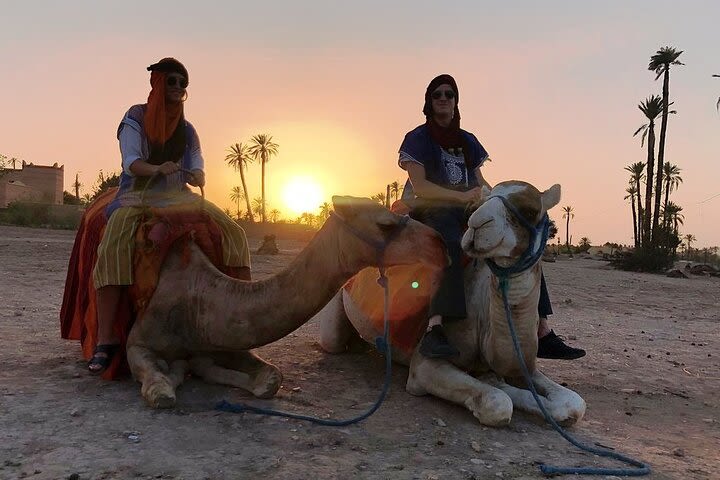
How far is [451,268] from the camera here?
13.1 ft

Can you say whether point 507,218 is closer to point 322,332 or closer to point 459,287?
point 459,287

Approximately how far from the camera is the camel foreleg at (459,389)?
343 centimetres

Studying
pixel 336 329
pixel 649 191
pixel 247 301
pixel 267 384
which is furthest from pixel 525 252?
pixel 649 191

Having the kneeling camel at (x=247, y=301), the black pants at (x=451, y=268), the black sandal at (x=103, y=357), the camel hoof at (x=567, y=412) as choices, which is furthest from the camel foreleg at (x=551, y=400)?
the black sandal at (x=103, y=357)

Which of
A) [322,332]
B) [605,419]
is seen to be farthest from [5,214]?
[605,419]

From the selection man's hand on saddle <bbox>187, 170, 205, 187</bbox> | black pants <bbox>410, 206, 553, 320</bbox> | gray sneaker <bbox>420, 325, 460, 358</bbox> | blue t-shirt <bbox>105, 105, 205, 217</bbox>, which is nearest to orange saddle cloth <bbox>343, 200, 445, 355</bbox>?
black pants <bbox>410, 206, 553, 320</bbox>

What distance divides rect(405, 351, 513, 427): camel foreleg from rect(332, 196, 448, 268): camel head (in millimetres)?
810

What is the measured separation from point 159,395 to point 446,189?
7.75 ft

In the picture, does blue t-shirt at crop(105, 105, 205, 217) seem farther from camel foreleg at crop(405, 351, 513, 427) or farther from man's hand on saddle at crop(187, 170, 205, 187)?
camel foreleg at crop(405, 351, 513, 427)

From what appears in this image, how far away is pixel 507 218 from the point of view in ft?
10.3

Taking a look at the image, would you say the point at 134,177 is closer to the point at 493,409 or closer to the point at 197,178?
the point at 197,178

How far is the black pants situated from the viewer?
391 centimetres

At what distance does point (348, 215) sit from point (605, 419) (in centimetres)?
219

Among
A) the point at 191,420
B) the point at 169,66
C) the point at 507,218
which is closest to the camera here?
the point at 507,218
